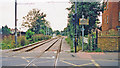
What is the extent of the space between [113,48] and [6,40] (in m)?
16.2

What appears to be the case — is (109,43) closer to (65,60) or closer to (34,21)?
(65,60)

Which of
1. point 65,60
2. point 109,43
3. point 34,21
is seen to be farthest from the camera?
point 34,21

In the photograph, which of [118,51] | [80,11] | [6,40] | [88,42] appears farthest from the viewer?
[6,40]

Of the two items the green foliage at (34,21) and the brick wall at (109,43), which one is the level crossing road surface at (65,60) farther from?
the green foliage at (34,21)

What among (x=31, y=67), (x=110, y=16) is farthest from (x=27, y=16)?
(x=31, y=67)

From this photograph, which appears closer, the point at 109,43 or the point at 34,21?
the point at 109,43

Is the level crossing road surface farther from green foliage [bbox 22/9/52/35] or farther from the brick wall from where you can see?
green foliage [bbox 22/9/52/35]

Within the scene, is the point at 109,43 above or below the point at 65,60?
above

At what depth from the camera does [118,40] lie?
14.2 m

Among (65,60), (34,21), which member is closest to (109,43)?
(65,60)

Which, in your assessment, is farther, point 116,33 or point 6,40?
point 6,40

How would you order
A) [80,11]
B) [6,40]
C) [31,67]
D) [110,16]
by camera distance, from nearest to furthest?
[31,67] < [80,11] < [6,40] < [110,16]

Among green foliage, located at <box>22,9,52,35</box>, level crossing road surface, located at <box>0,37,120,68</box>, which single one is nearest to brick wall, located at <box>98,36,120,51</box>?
level crossing road surface, located at <box>0,37,120,68</box>

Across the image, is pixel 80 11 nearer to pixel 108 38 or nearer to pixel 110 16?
pixel 108 38
